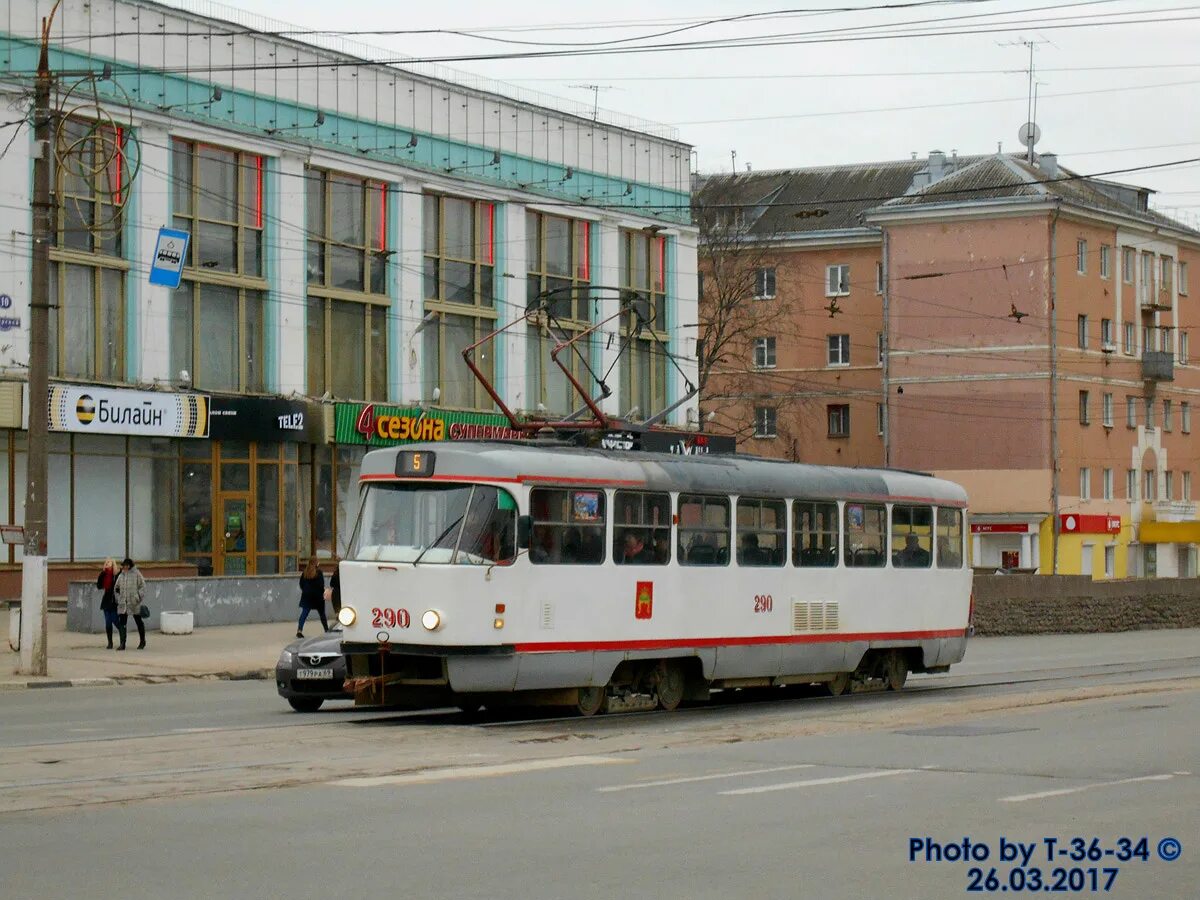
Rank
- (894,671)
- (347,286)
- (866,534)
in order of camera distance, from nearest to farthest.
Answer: (866,534)
(894,671)
(347,286)

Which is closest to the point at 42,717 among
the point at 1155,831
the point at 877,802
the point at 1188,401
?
the point at 877,802

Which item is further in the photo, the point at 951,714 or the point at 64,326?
the point at 64,326

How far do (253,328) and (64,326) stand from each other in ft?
18.8

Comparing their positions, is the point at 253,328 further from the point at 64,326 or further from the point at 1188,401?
the point at 1188,401

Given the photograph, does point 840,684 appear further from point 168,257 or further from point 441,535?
point 168,257

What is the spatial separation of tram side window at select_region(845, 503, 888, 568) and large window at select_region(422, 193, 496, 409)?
28080 millimetres

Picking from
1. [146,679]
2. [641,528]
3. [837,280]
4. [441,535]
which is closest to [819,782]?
[441,535]

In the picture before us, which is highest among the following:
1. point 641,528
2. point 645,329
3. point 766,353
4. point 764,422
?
point 766,353

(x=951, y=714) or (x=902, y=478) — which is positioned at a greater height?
(x=902, y=478)

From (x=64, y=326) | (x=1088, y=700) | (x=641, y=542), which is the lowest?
(x=1088, y=700)

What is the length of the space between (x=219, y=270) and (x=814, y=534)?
2540 cm

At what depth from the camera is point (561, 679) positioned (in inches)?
766

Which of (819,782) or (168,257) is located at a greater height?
(168,257)

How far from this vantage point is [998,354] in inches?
2904
